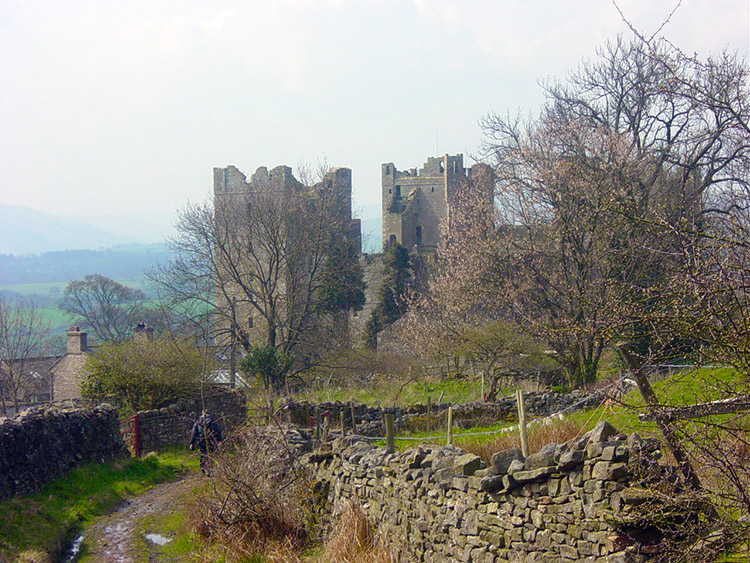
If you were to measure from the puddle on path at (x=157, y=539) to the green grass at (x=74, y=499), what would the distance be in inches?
47.6

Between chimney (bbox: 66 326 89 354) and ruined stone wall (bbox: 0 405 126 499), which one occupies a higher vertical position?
chimney (bbox: 66 326 89 354)

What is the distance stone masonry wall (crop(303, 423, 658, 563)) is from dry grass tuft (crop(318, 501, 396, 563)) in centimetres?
13

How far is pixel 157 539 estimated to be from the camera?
1180 centimetres

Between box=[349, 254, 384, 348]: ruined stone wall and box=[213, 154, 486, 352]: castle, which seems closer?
box=[213, 154, 486, 352]: castle

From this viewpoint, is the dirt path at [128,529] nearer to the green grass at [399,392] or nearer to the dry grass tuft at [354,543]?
the dry grass tuft at [354,543]

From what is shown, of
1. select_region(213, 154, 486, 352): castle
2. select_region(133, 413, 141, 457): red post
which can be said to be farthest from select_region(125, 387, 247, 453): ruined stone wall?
select_region(213, 154, 486, 352): castle

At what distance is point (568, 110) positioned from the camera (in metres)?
26.7

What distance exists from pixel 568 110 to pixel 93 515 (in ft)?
67.9

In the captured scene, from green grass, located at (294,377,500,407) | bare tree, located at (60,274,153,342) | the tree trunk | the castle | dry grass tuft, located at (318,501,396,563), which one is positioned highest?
the castle

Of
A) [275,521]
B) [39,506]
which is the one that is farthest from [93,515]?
[275,521]

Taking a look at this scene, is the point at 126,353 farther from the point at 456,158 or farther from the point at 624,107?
the point at 456,158

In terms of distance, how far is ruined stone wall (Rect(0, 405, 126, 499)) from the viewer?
12.9m

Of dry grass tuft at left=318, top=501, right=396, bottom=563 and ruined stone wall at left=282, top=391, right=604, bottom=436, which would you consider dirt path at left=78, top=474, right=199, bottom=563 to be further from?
ruined stone wall at left=282, top=391, right=604, bottom=436

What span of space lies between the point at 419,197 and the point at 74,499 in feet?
202
